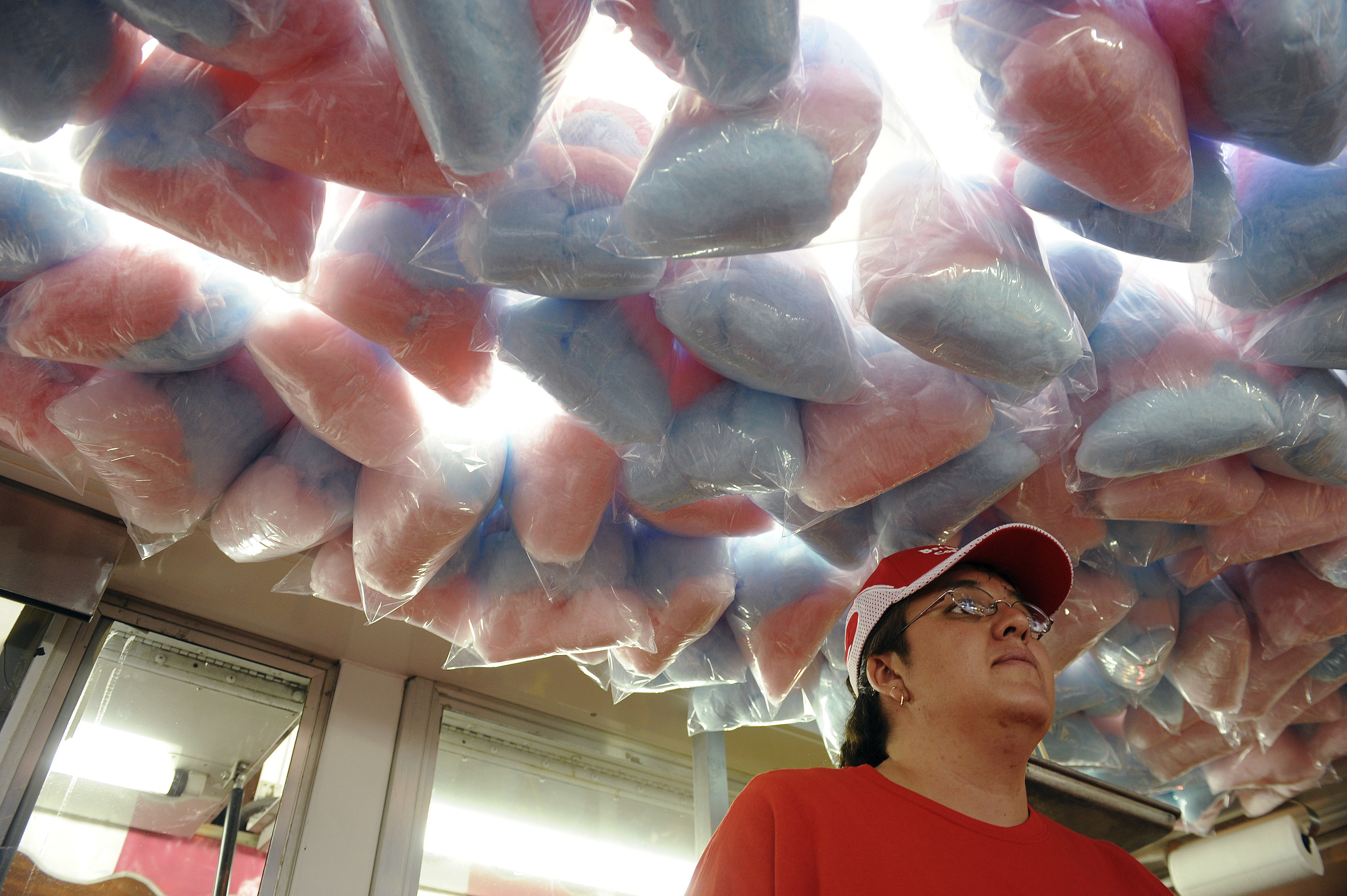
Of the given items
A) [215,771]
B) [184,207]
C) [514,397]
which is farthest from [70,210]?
[215,771]

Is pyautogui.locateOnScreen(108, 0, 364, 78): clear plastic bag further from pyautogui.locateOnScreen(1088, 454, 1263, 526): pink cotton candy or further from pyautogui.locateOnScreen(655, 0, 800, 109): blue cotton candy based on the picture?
pyautogui.locateOnScreen(1088, 454, 1263, 526): pink cotton candy

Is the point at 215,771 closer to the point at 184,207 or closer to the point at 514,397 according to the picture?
the point at 514,397

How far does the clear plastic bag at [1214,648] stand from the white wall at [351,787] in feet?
5.25

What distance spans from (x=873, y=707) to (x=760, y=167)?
2.86 feet

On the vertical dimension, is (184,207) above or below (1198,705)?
above

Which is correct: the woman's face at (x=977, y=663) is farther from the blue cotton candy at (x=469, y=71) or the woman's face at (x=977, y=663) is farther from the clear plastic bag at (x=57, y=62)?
the clear plastic bag at (x=57, y=62)

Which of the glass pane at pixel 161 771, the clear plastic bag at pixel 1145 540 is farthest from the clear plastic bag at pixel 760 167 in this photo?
the glass pane at pixel 161 771

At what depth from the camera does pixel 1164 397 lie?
3.44ft

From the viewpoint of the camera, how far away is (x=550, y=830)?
7.13 feet

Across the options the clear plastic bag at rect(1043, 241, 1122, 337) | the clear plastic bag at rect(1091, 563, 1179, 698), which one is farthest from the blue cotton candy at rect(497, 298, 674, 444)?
the clear plastic bag at rect(1091, 563, 1179, 698)

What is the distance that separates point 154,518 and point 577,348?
2.14ft

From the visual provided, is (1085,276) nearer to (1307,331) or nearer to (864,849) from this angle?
(1307,331)

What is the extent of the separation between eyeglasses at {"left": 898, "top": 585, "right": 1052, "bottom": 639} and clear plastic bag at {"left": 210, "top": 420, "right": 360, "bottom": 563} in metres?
0.82

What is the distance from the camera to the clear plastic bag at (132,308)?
0.92 meters
